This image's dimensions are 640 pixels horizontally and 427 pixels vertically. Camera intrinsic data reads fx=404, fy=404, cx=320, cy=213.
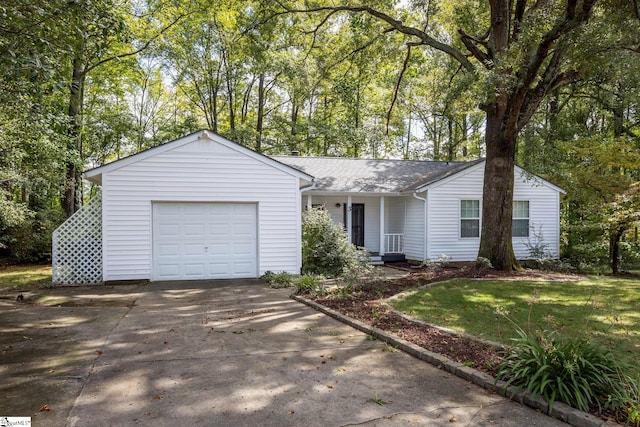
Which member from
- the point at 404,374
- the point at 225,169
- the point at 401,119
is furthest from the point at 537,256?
the point at 401,119

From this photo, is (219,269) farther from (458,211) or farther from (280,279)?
(458,211)

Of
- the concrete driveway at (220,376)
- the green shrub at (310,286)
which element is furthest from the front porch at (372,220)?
the concrete driveway at (220,376)

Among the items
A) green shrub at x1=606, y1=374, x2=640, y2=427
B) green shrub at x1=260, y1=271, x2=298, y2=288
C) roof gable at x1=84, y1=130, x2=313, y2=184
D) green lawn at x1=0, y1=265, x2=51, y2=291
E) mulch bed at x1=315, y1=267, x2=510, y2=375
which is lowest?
green lawn at x1=0, y1=265, x2=51, y2=291

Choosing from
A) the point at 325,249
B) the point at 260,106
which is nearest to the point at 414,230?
the point at 325,249

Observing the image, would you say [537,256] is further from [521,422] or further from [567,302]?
[521,422]

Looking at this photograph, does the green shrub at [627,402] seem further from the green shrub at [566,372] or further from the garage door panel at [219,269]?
the garage door panel at [219,269]

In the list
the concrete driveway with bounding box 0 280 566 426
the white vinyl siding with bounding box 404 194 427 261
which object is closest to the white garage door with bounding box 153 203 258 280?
the concrete driveway with bounding box 0 280 566 426

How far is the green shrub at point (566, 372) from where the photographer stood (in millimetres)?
3469

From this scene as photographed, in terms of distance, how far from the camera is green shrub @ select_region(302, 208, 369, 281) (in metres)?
11.4

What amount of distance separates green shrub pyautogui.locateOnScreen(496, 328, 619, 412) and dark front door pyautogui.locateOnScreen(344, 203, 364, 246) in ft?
40.7

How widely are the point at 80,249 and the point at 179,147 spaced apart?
3.71 meters

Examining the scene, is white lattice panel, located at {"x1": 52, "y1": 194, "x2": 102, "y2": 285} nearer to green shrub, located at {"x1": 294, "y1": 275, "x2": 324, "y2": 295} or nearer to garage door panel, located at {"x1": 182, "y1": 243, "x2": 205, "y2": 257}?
garage door panel, located at {"x1": 182, "y1": 243, "x2": 205, "y2": 257}

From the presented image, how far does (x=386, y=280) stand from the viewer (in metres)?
10.2

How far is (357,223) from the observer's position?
54.2ft
